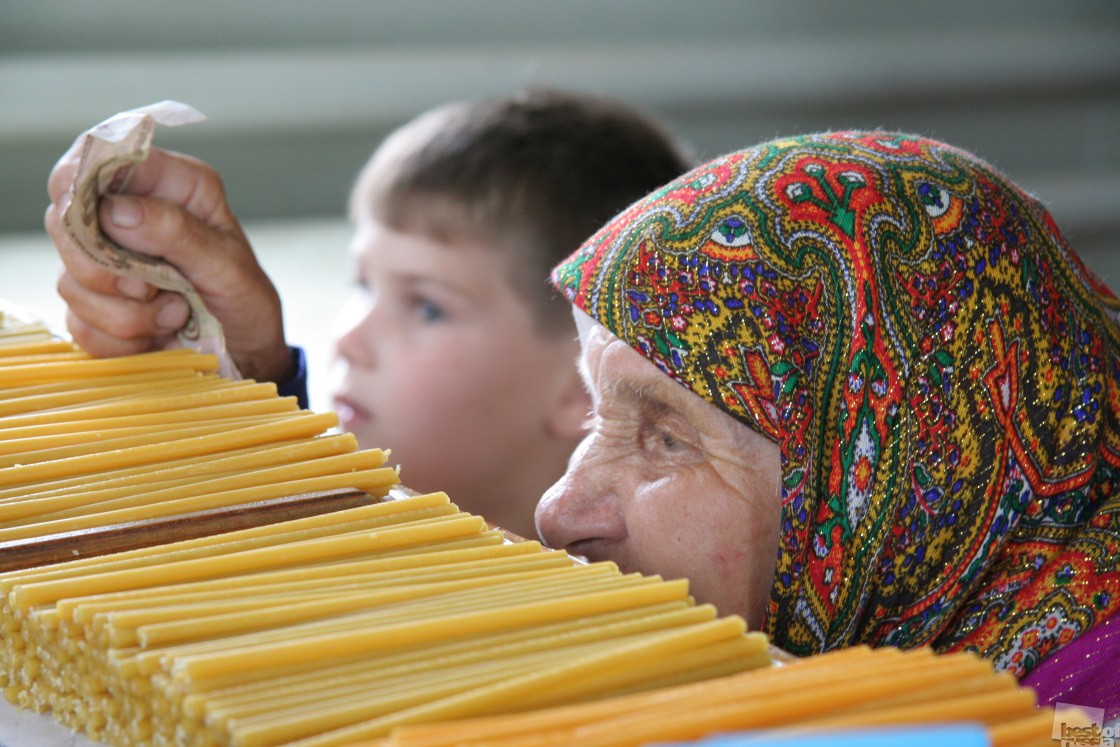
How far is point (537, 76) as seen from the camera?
7.86m

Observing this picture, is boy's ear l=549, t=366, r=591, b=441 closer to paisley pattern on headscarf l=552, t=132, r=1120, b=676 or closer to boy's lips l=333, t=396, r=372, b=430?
boy's lips l=333, t=396, r=372, b=430

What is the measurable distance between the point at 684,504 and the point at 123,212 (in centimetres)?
91

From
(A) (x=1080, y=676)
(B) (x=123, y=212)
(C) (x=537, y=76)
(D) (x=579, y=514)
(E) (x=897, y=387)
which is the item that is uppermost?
(C) (x=537, y=76)

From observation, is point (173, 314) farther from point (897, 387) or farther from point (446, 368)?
point (446, 368)

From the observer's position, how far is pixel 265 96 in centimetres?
750

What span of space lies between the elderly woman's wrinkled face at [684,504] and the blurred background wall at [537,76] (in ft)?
17.4

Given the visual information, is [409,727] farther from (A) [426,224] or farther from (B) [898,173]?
(A) [426,224]

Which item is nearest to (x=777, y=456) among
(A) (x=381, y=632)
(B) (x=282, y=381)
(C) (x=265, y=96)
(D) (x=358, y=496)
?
(D) (x=358, y=496)

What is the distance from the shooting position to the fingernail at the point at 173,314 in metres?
1.93

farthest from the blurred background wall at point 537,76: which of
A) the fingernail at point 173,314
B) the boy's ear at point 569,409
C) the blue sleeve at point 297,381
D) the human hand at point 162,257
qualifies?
the fingernail at point 173,314

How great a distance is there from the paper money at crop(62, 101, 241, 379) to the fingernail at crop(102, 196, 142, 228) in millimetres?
22

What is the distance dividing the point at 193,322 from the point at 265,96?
5.86m

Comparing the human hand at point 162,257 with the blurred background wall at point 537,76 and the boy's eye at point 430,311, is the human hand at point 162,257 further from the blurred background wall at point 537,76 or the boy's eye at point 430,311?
the blurred background wall at point 537,76

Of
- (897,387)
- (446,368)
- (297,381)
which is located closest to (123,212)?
(297,381)
